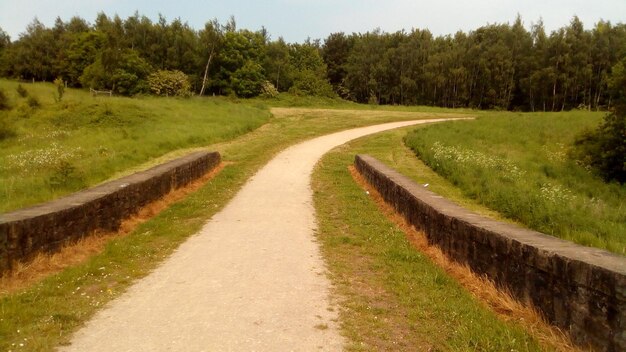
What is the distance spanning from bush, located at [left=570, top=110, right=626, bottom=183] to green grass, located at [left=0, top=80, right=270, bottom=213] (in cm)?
1606

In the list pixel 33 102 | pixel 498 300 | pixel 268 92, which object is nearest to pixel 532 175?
pixel 498 300

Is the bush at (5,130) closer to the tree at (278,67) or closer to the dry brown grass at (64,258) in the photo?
the dry brown grass at (64,258)

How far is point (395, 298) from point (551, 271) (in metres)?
1.66

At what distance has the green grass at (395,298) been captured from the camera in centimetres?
415

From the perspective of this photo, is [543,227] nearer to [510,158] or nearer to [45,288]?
[45,288]

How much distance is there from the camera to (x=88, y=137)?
2044cm

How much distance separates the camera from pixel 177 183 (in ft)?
39.3

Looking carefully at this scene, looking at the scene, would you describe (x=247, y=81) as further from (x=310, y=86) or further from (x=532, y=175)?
(x=532, y=175)

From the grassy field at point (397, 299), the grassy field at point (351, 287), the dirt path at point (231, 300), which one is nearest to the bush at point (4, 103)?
the grassy field at point (351, 287)

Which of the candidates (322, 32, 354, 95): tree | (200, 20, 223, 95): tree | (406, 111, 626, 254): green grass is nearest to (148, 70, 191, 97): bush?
(200, 20, 223, 95): tree

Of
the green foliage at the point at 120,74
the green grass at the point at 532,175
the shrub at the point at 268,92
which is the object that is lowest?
the green grass at the point at 532,175

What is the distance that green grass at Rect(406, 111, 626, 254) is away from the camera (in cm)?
917

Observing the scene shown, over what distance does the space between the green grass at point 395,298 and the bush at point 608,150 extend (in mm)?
12691

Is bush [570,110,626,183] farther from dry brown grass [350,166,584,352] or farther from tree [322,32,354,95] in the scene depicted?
tree [322,32,354,95]
